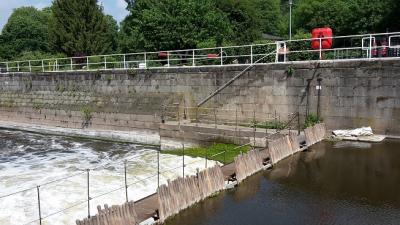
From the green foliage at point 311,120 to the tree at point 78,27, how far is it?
32.4m

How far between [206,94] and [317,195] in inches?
483

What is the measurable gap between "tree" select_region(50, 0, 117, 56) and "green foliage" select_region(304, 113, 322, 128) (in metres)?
32.4

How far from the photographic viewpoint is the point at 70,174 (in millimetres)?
17891

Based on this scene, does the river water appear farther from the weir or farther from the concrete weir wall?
the concrete weir wall

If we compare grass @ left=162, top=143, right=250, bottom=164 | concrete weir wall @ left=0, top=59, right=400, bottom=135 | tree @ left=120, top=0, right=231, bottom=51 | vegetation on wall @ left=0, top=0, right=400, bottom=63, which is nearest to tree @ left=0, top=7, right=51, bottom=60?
vegetation on wall @ left=0, top=0, right=400, bottom=63

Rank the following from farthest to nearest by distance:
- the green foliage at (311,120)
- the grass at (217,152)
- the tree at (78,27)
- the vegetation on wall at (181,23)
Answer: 1. the tree at (78,27)
2. the vegetation on wall at (181,23)
3. the green foliage at (311,120)
4. the grass at (217,152)

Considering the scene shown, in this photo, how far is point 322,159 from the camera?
16469 mm

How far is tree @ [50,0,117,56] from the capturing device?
156 feet

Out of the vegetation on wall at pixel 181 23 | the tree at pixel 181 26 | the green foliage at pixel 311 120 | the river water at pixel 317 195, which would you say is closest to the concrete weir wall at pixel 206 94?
the green foliage at pixel 311 120

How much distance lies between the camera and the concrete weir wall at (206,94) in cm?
1927

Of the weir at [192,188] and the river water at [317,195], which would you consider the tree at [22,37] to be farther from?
the river water at [317,195]

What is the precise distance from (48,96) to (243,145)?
767 inches

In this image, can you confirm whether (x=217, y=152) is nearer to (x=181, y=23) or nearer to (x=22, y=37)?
(x=181, y=23)

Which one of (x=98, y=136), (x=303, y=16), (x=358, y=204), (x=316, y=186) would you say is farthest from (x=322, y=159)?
(x=303, y=16)
